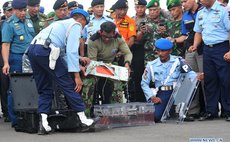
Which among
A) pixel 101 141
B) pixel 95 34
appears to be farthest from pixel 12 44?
pixel 101 141

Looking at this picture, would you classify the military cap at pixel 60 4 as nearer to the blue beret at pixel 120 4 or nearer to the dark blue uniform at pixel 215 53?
the blue beret at pixel 120 4

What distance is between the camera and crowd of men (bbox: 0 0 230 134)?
6.84 meters

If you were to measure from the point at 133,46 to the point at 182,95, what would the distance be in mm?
1492

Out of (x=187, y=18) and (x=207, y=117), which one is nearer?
(x=207, y=117)

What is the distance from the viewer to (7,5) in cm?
965

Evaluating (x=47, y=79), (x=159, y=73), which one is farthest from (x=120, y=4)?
(x=47, y=79)

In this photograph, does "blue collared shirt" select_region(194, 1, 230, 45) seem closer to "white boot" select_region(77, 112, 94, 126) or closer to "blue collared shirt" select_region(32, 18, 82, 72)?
"blue collared shirt" select_region(32, 18, 82, 72)

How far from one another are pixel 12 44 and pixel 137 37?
214 cm

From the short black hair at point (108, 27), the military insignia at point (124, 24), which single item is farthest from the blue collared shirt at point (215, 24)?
the military insignia at point (124, 24)

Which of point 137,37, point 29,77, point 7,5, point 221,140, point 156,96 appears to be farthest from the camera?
point 7,5

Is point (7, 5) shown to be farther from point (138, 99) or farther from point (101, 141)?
point (101, 141)

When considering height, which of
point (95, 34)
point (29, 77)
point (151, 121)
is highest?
point (95, 34)

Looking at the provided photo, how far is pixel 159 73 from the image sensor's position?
8062 millimetres

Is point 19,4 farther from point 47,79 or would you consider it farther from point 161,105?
point 161,105
